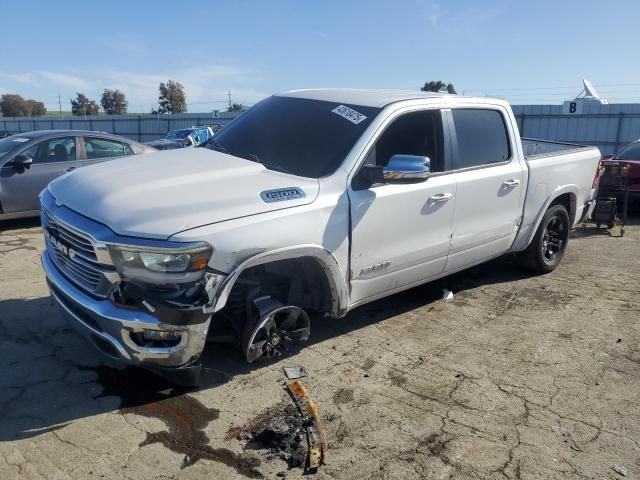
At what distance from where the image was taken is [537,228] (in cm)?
603

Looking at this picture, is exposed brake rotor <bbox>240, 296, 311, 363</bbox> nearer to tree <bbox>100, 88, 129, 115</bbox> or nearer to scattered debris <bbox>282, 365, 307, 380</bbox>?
scattered debris <bbox>282, 365, 307, 380</bbox>

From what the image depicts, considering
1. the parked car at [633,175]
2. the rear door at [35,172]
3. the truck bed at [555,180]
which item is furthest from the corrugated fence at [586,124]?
the rear door at [35,172]

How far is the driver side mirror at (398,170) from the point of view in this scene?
392 centimetres

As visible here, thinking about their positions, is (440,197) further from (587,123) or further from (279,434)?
(587,123)

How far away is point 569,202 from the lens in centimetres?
657

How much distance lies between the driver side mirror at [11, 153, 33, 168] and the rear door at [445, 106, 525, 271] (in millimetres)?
6249

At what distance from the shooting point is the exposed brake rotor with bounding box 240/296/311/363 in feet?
12.0

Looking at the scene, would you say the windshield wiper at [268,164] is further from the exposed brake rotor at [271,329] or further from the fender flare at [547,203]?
the fender flare at [547,203]

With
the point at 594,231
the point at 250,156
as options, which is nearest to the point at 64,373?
the point at 250,156

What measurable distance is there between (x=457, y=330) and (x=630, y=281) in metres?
2.82

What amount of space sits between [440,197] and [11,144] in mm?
6858

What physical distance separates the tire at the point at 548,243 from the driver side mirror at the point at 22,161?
6.93m

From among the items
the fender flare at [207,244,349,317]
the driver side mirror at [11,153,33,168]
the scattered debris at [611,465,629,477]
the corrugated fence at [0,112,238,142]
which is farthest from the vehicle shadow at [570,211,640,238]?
the corrugated fence at [0,112,238,142]

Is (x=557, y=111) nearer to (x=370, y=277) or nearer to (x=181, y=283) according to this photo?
(x=370, y=277)
